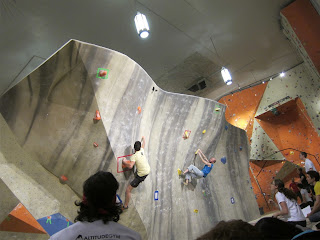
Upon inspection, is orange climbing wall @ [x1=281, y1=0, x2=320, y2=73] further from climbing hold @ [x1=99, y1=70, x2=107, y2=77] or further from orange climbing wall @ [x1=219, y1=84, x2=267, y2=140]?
climbing hold @ [x1=99, y1=70, x2=107, y2=77]

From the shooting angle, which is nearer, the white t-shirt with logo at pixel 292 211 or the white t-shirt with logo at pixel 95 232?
the white t-shirt with logo at pixel 95 232

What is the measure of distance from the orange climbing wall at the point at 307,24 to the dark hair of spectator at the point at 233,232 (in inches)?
157

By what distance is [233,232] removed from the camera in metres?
0.77

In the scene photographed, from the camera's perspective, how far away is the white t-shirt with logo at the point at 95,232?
40.3 inches

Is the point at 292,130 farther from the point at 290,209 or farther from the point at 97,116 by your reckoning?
the point at 97,116

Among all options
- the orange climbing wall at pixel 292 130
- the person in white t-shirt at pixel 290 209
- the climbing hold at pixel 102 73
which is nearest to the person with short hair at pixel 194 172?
the person in white t-shirt at pixel 290 209

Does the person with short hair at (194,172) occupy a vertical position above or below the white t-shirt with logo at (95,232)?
above

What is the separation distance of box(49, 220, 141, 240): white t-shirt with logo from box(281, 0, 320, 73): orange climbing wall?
4.12 meters

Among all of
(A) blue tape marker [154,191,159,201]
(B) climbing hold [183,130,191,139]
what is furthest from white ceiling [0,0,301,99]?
(A) blue tape marker [154,191,159,201]

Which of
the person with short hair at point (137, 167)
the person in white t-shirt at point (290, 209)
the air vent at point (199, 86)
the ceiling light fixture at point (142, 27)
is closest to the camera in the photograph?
the person in white t-shirt at point (290, 209)

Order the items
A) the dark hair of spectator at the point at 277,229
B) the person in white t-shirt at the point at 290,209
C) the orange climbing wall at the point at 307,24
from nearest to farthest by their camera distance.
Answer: the dark hair of spectator at the point at 277,229 < the person in white t-shirt at the point at 290,209 < the orange climbing wall at the point at 307,24

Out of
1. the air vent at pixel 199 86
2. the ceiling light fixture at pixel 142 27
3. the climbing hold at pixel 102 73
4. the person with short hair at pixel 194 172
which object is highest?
the air vent at pixel 199 86

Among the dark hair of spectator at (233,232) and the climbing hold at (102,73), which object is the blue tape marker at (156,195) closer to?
the climbing hold at (102,73)

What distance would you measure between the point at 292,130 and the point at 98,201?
676cm
